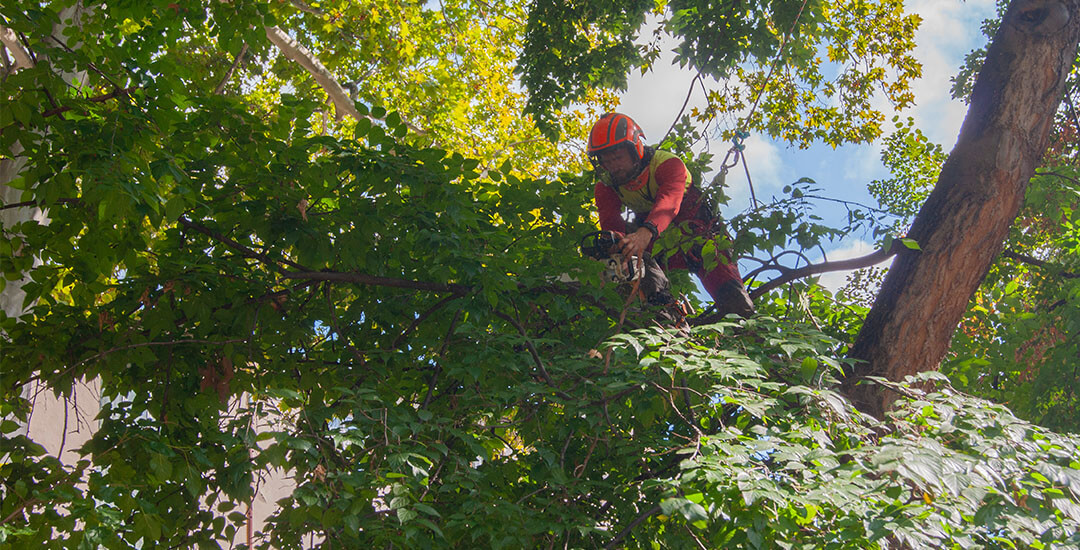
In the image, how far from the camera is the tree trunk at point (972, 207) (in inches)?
159

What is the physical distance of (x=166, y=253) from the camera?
4.02 meters

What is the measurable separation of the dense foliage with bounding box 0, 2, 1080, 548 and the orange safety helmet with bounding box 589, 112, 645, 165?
0.38 metres

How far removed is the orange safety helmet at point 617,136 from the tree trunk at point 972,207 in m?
1.70

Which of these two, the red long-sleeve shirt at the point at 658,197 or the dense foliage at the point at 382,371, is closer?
the dense foliage at the point at 382,371

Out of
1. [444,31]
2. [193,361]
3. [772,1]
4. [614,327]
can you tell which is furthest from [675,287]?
[444,31]

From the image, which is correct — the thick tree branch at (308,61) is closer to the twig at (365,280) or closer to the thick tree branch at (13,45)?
the thick tree branch at (13,45)

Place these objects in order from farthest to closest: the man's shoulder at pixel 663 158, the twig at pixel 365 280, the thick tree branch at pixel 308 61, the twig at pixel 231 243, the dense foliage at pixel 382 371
Result: the thick tree branch at pixel 308 61 < the man's shoulder at pixel 663 158 < the twig at pixel 365 280 < the twig at pixel 231 243 < the dense foliage at pixel 382 371

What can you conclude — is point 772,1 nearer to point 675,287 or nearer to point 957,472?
point 675,287

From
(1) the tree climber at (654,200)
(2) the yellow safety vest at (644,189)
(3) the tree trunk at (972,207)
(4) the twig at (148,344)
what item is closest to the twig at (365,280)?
(4) the twig at (148,344)

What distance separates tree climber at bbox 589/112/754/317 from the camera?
4.58 metres

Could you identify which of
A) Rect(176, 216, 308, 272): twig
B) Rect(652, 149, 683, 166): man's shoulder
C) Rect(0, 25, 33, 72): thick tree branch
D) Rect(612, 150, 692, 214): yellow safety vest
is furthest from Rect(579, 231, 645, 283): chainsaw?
Rect(0, 25, 33, 72): thick tree branch

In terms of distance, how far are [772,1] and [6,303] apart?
20.5 feet

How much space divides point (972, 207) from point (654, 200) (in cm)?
182

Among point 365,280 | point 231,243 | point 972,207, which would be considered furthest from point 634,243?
point 231,243
